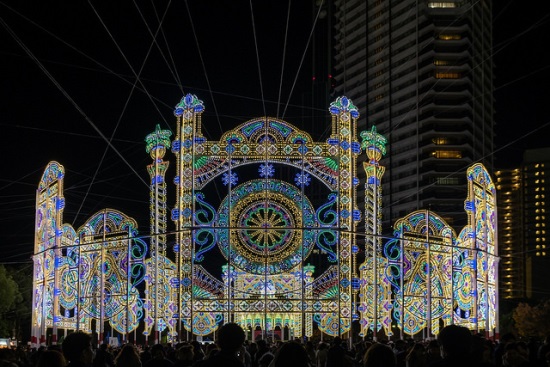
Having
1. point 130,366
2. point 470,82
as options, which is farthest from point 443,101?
point 130,366

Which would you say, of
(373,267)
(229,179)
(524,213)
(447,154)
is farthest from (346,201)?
(524,213)

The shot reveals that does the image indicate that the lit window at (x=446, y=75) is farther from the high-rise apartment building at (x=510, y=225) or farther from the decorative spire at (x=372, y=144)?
the decorative spire at (x=372, y=144)

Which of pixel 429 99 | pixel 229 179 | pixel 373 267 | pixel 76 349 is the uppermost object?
pixel 429 99

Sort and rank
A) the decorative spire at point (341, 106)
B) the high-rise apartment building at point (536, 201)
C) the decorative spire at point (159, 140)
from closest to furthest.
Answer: the decorative spire at point (341, 106) → the decorative spire at point (159, 140) → the high-rise apartment building at point (536, 201)

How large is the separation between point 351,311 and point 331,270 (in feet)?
5.00

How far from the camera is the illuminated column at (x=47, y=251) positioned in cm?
3033

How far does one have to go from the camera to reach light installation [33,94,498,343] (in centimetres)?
2956

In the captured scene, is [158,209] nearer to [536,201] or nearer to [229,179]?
[229,179]

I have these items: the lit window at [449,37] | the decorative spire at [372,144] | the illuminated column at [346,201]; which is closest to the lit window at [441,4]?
the lit window at [449,37]

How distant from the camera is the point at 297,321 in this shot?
3123 centimetres

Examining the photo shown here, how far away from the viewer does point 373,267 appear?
30.1 meters

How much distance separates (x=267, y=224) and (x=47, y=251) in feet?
22.8

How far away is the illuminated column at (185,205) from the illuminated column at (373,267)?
532 cm

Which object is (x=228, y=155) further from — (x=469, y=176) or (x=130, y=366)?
(x=130, y=366)
